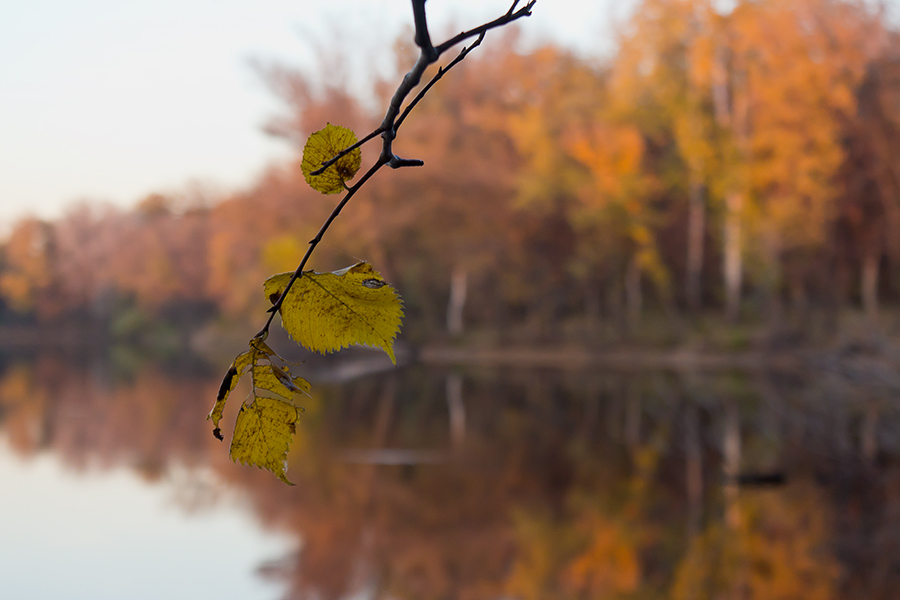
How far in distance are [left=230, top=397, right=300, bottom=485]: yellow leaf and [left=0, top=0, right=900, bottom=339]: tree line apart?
14.9m

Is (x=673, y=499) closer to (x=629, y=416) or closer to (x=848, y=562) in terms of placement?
(x=848, y=562)

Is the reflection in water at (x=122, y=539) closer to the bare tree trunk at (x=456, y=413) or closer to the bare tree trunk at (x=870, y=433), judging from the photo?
the bare tree trunk at (x=456, y=413)

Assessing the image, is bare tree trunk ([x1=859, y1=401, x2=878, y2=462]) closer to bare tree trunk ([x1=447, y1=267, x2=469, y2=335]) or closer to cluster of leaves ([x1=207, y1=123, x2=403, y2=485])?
cluster of leaves ([x1=207, y1=123, x2=403, y2=485])

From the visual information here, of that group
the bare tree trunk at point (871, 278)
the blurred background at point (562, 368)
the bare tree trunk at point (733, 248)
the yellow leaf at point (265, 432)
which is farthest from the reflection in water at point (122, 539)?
the bare tree trunk at point (871, 278)

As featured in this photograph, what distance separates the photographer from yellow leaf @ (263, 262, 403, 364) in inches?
10.0

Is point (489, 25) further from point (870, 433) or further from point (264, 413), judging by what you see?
point (870, 433)

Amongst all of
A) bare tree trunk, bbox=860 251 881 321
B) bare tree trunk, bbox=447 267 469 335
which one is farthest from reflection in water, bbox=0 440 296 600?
bare tree trunk, bbox=860 251 881 321

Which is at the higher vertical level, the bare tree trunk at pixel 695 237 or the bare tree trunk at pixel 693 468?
the bare tree trunk at pixel 695 237

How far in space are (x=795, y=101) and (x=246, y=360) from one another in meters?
18.6

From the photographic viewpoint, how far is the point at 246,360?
0.81ft

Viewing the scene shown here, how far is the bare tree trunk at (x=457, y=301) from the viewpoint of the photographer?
2258 cm

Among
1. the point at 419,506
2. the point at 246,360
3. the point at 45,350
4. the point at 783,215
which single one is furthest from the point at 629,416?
the point at 45,350

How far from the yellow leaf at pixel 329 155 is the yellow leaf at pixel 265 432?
0.06 meters

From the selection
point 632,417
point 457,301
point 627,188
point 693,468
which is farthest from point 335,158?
point 457,301
